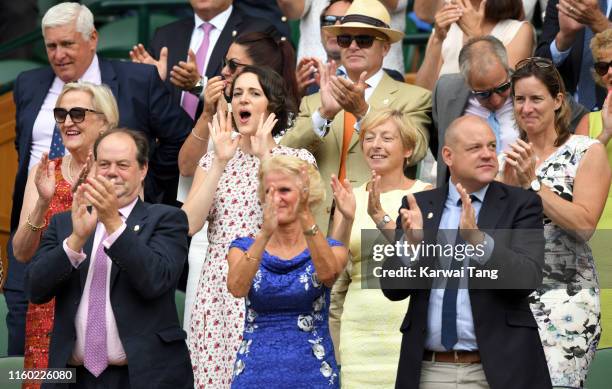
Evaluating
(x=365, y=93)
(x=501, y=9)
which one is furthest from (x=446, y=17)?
(x=365, y=93)

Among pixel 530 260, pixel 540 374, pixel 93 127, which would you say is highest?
pixel 93 127

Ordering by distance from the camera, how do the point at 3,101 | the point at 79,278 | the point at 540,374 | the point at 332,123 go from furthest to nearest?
1. the point at 3,101
2. the point at 332,123
3. the point at 79,278
4. the point at 540,374

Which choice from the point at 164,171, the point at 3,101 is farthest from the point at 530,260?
the point at 3,101

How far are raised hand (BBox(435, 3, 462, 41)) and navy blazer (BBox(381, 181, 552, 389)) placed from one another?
296 centimetres

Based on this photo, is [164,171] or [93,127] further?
[164,171]

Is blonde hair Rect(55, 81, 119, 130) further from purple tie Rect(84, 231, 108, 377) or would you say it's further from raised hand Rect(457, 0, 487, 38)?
raised hand Rect(457, 0, 487, 38)

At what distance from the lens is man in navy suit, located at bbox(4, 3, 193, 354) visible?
31.4ft

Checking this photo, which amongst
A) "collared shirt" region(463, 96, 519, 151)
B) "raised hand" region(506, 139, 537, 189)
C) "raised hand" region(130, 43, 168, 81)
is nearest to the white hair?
"raised hand" region(130, 43, 168, 81)

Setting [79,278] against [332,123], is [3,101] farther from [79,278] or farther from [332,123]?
[79,278]

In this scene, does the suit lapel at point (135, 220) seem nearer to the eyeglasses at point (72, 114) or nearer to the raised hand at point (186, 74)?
the eyeglasses at point (72, 114)

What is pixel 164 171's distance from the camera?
998 cm

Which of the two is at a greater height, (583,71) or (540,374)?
(583,71)

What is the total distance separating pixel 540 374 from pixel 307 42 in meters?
4.69

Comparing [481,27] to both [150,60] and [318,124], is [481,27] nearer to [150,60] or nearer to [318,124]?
[318,124]
